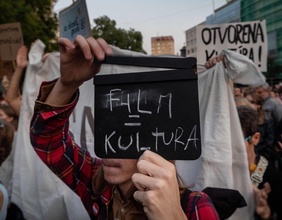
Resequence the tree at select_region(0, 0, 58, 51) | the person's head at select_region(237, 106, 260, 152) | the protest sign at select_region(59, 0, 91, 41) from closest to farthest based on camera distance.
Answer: the protest sign at select_region(59, 0, 91, 41), the person's head at select_region(237, 106, 260, 152), the tree at select_region(0, 0, 58, 51)

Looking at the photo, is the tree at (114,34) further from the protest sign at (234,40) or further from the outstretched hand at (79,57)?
the outstretched hand at (79,57)

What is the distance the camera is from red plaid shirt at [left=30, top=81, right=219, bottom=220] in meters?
1.29

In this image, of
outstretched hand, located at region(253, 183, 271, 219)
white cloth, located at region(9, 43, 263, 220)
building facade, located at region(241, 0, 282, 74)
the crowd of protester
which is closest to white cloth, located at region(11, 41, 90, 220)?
white cloth, located at region(9, 43, 263, 220)

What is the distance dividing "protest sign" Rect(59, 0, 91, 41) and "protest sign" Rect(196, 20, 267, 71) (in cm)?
155

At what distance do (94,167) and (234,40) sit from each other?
2721mm

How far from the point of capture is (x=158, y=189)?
96 cm

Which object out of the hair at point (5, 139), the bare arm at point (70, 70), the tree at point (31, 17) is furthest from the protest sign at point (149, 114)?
the tree at point (31, 17)

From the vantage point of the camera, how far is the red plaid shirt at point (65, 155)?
51.0 inches

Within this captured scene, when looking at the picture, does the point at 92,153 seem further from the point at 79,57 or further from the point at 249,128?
the point at 79,57

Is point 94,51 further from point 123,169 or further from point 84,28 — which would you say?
point 84,28

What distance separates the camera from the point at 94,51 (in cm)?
121

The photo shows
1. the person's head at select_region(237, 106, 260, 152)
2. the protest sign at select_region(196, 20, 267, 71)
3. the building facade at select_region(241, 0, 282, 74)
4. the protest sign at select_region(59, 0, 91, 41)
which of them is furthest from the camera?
the building facade at select_region(241, 0, 282, 74)

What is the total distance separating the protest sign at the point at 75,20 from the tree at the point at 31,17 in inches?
372

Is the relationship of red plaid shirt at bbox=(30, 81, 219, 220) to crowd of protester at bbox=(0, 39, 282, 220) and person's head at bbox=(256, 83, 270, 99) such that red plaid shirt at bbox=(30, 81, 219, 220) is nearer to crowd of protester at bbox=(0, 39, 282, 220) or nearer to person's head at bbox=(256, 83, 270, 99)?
crowd of protester at bbox=(0, 39, 282, 220)
